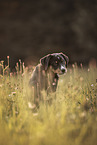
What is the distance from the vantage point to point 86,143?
2199 mm

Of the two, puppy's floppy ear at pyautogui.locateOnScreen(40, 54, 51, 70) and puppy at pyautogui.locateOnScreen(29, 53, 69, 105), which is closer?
puppy at pyautogui.locateOnScreen(29, 53, 69, 105)

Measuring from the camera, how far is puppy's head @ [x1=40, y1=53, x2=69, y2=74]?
414 cm

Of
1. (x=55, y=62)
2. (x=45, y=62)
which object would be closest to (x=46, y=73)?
(x=45, y=62)

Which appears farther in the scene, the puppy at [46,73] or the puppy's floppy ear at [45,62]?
the puppy's floppy ear at [45,62]

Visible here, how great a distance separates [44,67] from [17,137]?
2044mm

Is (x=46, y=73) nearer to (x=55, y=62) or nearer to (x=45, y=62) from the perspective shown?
(x=45, y=62)

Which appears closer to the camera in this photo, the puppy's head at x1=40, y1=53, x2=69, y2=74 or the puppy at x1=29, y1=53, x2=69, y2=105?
the puppy at x1=29, y1=53, x2=69, y2=105

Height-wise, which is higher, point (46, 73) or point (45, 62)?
point (45, 62)

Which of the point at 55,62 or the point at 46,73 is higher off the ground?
the point at 55,62

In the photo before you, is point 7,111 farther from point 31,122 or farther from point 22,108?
point 31,122

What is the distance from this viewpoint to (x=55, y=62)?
4.32m

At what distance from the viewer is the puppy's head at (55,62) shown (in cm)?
414

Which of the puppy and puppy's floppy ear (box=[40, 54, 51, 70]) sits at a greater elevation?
puppy's floppy ear (box=[40, 54, 51, 70])

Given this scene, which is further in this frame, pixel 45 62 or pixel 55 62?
pixel 55 62
